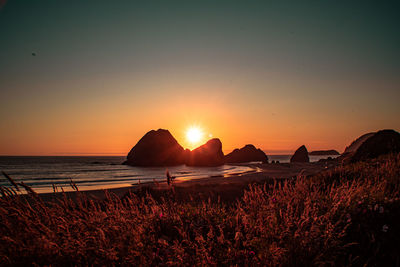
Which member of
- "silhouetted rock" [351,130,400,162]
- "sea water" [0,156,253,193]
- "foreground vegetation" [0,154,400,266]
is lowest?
"sea water" [0,156,253,193]

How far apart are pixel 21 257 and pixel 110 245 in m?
1.04

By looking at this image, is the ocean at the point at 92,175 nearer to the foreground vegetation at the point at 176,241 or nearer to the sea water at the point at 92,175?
the sea water at the point at 92,175

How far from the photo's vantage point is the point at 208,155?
252 ft

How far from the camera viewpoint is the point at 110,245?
3.18 meters

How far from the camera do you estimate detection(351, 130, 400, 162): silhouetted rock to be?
16719 millimetres

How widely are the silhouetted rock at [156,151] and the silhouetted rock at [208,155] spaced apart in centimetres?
1172

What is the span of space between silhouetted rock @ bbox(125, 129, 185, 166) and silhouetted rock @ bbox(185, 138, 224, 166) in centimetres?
1172

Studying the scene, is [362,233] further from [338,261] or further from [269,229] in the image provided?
[269,229]

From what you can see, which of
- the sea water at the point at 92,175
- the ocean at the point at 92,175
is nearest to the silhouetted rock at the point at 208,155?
the ocean at the point at 92,175

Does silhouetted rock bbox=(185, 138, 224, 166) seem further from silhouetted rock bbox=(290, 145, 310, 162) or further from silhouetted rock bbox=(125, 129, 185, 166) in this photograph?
silhouetted rock bbox=(290, 145, 310, 162)

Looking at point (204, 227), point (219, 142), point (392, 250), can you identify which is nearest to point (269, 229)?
point (204, 227)

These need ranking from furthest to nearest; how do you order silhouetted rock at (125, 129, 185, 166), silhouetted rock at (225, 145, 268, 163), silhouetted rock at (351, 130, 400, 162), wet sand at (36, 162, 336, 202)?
silhouetted rock at (225, 145, 268, 163), silhouetted rock at (125, 129, 185, 166), silhouetted rock at (351, 130, 400, 162), wet sand at (36, 162, 336, 202)

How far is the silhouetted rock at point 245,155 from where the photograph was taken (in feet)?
348

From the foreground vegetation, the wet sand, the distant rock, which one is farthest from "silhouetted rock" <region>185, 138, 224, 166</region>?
the foreground vegetation
